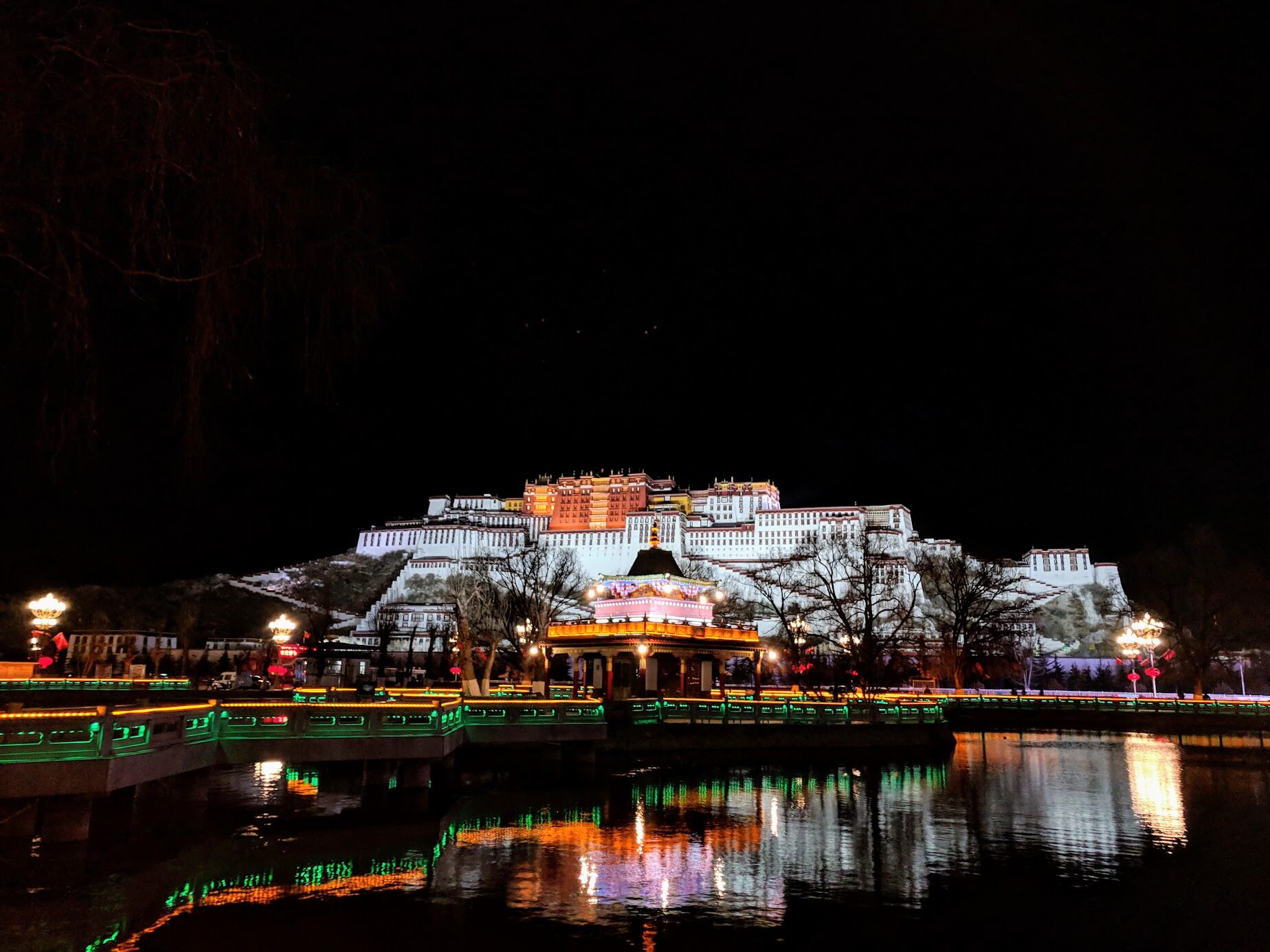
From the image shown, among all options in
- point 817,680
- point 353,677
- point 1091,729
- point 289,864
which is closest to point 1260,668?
point 1091,729

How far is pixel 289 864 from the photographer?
13.7m

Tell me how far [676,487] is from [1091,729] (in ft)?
387

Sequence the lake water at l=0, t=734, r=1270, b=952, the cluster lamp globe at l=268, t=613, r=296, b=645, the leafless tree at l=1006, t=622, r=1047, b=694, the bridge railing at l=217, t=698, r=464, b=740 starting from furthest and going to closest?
the leafless tree at l=1006, t=622, r=1047, b=694 < the cluster lamp globe at l=268, t=613, r=296, b=645 < the bridge railing at l=217, t=698, r=464, b=740 < the lake water at l=0, t=734, r=1270, b=952

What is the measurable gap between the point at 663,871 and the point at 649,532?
106719 millimetres

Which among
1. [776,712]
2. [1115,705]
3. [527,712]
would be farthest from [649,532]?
[527,712]

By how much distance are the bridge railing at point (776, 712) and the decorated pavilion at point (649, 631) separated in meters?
4.10

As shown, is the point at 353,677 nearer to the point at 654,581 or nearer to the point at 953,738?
the point at 654,581

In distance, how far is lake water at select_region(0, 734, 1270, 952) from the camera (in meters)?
10.4

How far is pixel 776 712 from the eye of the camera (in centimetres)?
3050

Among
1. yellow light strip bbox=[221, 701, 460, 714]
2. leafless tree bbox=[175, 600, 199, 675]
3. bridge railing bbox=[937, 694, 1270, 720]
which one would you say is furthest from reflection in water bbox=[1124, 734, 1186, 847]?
leafless tree bbox=[175, 600, 199, 675]

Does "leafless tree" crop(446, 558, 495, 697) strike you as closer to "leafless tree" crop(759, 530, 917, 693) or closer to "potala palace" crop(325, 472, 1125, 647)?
"leafless tree" crop(759, 530, 917, 693)

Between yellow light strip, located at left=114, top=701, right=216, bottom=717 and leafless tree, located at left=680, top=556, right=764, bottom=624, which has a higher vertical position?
leafless tree, located at left=680, top=556, right=764, bottom=624

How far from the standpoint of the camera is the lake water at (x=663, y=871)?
34.2ft

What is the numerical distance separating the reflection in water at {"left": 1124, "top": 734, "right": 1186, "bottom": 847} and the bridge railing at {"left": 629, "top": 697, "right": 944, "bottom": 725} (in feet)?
23.9
